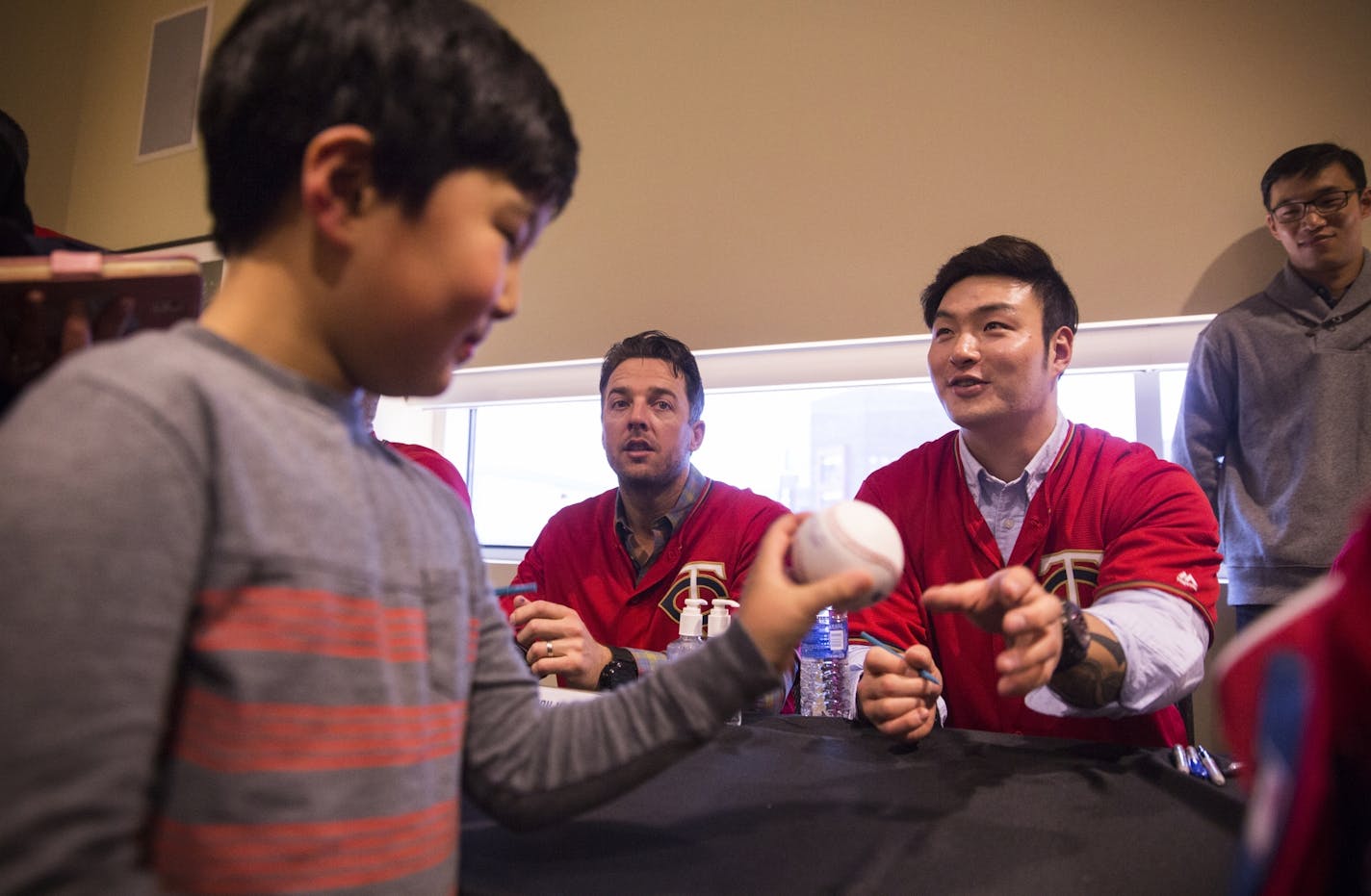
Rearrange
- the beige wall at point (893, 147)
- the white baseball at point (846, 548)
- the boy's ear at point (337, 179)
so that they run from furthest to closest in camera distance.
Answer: the beige wall at point (893, 147) < the white baseball at point (846, 548) < the boy's ear at point (337, 179)

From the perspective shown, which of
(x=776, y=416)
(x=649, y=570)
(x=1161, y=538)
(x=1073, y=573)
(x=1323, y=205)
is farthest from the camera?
(x=776, y=416)

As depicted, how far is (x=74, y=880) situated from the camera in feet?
1.31

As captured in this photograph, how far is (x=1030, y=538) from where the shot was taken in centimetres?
143

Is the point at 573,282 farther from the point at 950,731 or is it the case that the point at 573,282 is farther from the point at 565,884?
the point at 565,884

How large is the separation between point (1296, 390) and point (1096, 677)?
1254mm

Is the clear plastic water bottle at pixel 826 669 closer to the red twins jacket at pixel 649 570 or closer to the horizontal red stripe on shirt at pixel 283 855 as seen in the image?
the red twins jacket at pixel 649 570

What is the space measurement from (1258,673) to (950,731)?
0.84m

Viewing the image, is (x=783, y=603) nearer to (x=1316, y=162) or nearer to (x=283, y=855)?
(x=283, y=855)

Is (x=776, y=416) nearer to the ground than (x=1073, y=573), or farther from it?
farther from it

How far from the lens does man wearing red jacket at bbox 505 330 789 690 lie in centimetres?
184

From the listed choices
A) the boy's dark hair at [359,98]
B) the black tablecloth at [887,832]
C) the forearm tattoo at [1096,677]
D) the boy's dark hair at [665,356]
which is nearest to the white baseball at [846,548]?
the black tablecloth at [887,832]

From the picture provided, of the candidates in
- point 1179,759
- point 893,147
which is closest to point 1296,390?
point 893,147

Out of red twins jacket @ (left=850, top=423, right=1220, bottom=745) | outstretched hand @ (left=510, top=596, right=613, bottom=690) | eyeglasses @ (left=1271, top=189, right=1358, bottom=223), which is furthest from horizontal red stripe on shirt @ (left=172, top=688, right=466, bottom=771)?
eyeglasses @ (left=1271, top=189, right=1358, bottom=223)

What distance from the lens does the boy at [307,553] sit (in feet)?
1.35
